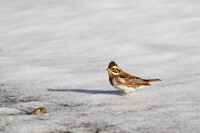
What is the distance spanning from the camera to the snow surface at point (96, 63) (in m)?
5.91

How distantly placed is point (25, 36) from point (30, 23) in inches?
52.2

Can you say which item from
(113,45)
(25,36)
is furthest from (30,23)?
(113,45)

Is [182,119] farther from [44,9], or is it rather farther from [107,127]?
[44,9]

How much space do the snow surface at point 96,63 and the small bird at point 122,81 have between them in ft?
0.62

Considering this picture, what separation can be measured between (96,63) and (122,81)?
2.40 m

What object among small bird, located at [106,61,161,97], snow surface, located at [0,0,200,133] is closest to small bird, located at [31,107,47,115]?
snow surface, located at [0,0,200,133]

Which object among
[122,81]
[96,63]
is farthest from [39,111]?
→ [96,63]

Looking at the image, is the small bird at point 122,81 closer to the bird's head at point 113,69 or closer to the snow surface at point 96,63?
the bird's head at point 113,69

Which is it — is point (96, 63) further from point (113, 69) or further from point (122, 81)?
point (122, 81)

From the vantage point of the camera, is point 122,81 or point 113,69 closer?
point 122,81

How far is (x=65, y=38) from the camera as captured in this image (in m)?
11.6

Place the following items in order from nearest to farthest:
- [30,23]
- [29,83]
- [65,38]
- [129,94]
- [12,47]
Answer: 1. [129,94]
2. [29,83]
3. [12,47]
4. [65,38]
5. [30,23]

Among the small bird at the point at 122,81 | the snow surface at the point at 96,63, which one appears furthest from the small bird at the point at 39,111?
the small bird at the point at 122,81

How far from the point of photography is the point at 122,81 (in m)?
7.13
